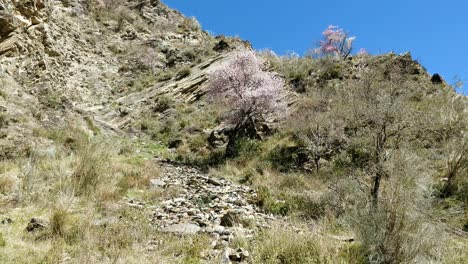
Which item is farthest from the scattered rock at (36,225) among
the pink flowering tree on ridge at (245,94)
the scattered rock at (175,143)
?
the scattered rock at (175,143)

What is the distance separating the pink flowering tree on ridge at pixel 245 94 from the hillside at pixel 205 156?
122 mm

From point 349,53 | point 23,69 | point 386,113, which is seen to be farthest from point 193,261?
point 349,53

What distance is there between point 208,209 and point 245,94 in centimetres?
997

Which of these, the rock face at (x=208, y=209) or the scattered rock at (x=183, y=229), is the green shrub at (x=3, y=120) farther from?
the scattered rock at (x=183, y=229)

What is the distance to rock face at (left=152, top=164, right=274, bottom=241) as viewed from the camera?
645cm

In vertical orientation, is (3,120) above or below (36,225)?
above

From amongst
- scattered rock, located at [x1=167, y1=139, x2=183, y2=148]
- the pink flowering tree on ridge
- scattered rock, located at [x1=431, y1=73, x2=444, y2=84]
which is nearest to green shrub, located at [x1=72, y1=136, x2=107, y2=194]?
the pink flowering tree on ridge

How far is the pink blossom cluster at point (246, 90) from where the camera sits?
57.0ft

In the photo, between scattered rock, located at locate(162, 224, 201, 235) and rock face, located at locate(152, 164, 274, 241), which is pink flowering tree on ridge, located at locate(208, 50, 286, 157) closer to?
rock face, located at locate(152, 164, 274, 241)

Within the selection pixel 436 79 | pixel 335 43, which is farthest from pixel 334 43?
pixel 436 79

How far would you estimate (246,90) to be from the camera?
686 inches

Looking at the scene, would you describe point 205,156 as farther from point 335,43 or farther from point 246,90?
point 335,43

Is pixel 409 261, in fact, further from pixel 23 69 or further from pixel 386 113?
pixel 23 69

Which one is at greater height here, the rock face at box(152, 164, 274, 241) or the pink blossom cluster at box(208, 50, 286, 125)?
the pink blossom cluster at box(208, 50, 286, 125)
